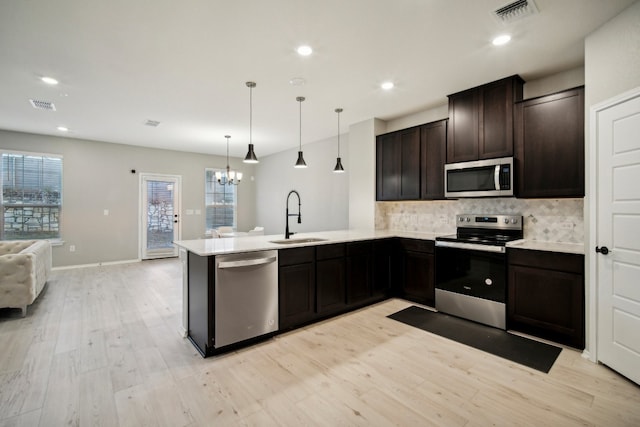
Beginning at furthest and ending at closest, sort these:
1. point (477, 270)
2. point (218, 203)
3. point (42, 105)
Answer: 1. point (218, 203)
2. point (42, 105)
3. point (477, 270)

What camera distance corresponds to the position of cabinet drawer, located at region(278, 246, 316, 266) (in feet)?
9.55

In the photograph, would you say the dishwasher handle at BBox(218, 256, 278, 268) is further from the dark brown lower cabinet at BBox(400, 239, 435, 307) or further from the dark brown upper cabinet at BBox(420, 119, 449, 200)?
the dark brown upper cabinet at BBox(420, 119, 449, 200)

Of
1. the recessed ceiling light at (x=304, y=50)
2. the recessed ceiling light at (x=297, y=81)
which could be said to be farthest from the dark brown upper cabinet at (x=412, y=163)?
the recessed ceiling light at (x=304, y=50)

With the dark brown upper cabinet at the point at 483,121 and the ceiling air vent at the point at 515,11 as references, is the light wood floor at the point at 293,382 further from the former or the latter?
the ceiling air vent at the point at 515,11

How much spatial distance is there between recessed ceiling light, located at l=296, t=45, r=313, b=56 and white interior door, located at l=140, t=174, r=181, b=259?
19.0 feet

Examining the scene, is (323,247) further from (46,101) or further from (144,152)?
(144,152)

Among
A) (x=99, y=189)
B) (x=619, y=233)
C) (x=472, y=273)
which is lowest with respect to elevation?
(x=472, y=273)

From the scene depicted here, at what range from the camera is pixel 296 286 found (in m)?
3.03

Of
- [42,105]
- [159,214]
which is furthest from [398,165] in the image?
[159,214]

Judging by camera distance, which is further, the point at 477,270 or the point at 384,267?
the point at 384,267

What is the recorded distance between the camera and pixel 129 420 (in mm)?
1759

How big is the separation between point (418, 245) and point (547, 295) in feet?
4.59

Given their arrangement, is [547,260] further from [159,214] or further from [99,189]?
[99,189]

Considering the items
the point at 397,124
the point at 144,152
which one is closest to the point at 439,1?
the point at 397,124
